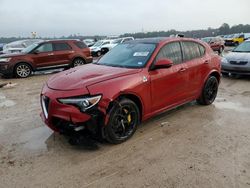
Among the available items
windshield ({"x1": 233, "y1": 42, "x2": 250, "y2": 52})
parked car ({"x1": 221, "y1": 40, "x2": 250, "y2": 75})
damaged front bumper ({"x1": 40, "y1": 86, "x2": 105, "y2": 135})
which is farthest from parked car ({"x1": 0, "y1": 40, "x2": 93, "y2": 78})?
damaged front bumper ({"x1": 40, "y1": 86, "x2": 105, "y2": 135})

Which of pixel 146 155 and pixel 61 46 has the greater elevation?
pixel 61 46

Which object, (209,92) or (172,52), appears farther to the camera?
(209,92)

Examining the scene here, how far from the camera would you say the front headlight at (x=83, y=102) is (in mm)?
3988

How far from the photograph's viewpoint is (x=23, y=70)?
12.2 metres

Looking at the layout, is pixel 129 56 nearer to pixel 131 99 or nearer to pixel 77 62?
pixel 131 99

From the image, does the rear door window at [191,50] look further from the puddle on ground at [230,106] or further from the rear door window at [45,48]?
the rear door window at [45,48]

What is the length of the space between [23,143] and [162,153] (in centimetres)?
236

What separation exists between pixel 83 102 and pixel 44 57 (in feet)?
30.4

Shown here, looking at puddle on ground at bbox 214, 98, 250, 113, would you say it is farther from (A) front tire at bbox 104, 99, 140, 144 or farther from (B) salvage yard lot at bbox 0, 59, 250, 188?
(A) front tire at bbox 104, 99, 140, 144

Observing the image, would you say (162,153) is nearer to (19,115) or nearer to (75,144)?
(75,144)

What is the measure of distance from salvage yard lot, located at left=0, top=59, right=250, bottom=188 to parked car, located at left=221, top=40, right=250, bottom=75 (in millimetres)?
4328

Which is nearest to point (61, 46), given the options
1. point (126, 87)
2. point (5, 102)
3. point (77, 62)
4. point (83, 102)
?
point (77, 62)

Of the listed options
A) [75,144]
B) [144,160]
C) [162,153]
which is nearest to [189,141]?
[162,153]

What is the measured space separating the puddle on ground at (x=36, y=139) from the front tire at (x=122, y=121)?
1.10 meters
